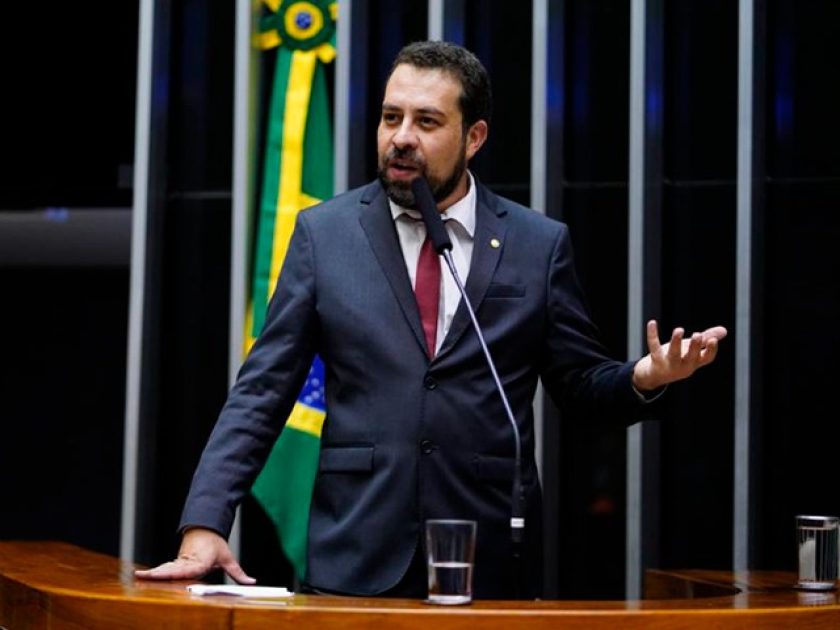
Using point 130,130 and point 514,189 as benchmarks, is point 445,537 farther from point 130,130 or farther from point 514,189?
point 130,130

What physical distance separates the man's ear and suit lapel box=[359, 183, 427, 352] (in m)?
0.18

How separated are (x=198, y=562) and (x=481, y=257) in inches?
29.3

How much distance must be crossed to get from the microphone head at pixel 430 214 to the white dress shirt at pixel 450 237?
20cm

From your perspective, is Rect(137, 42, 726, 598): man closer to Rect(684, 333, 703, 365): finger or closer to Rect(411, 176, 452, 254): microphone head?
Rect(684, 333, 703, 365): finger

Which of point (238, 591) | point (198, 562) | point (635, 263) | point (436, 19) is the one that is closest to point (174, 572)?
point (198, 562)

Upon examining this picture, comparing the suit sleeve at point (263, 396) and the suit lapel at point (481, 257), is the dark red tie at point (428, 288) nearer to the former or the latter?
the suit lapel at point (481, 257)

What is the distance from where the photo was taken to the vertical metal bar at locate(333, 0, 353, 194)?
5016 mm

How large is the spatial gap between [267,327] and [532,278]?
1.56ft

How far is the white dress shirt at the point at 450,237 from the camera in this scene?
292cm

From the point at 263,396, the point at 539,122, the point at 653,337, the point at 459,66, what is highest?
the point at 539,122

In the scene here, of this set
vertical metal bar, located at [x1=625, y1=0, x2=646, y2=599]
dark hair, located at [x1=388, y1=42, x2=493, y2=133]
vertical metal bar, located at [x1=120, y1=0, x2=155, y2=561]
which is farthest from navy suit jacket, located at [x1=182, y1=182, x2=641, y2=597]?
vertical metal bar, located at [x1=120, y1=0, x2=155, y2=561]

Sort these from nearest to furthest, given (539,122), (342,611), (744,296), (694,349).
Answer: (342,611)
(694,349)
(744,296)
(539,122)

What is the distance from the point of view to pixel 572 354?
2979 mm

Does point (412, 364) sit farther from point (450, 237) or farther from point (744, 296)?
point (744, 296)
